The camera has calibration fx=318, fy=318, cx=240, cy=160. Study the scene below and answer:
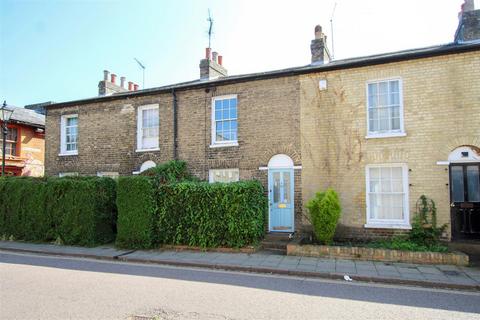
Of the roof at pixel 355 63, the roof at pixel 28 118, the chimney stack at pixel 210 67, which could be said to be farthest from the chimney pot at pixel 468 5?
the roof at pixel 28 118

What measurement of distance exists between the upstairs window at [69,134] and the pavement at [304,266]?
6922 millimetres

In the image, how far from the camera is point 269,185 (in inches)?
480

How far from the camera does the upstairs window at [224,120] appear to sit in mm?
13250

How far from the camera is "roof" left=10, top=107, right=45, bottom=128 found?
2159 cm

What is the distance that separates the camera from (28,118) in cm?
2312

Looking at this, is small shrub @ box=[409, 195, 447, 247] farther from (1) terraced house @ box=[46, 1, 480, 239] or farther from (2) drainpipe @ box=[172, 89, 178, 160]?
(2) drainpipe @ box=[172, 89, 178, 160]

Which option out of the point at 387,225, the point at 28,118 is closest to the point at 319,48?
the point at 387,225

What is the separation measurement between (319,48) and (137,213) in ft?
31.4

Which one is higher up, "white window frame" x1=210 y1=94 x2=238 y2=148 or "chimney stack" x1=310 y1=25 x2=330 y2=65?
"chimney stack" x1=310 y1=25 x2=330 y2=65

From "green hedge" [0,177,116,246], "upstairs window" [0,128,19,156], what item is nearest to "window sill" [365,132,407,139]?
"green hedge" [0,177,116,246]

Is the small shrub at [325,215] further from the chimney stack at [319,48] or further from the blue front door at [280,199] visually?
the chimney stack at [319,48]

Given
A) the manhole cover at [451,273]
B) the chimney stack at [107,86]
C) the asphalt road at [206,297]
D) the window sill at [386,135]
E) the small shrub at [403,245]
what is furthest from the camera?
the chimney stack at [107,86]

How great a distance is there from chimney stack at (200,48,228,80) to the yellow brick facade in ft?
16.8

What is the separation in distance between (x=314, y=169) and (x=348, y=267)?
13.7 ft
